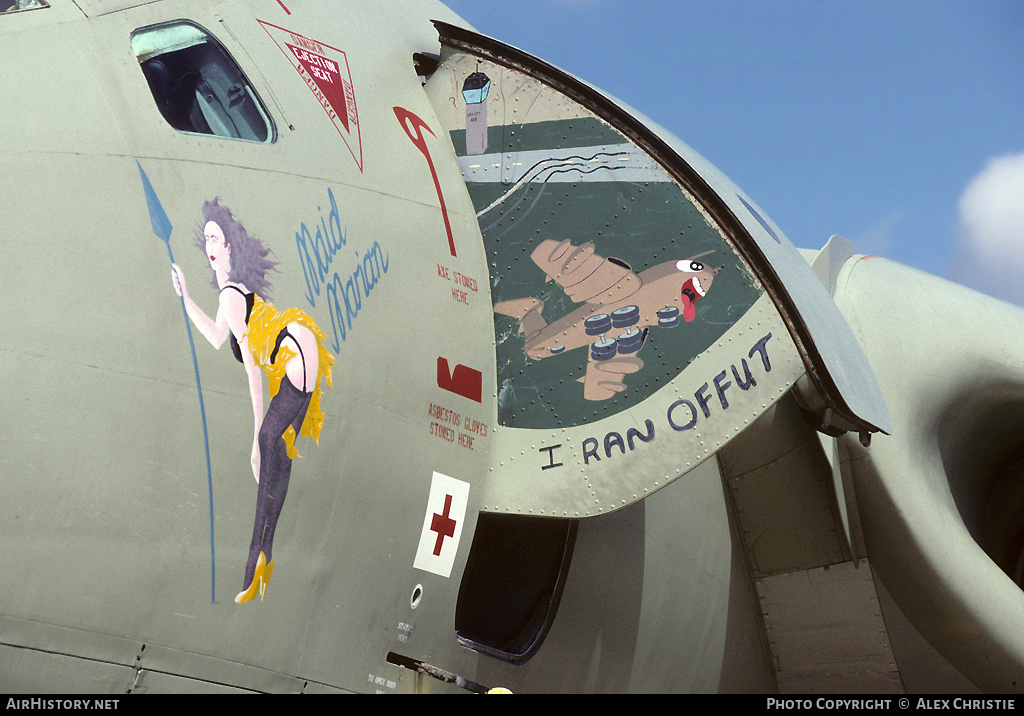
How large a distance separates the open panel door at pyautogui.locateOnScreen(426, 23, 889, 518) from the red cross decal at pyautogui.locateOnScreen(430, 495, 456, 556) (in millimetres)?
331

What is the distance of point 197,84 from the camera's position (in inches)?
215

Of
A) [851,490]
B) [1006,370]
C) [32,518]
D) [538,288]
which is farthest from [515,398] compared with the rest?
[1006,370]

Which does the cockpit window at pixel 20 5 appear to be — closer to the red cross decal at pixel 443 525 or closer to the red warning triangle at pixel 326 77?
the red warning triangle at pixel 326 77

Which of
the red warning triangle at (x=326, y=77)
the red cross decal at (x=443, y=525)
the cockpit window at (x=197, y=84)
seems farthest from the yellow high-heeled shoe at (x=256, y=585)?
the red warning triangle at (x=326, y=77)

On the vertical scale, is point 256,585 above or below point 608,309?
below

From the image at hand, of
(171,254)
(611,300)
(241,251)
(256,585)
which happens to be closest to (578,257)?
(611,300)

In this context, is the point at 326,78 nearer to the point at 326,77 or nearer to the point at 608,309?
the point at 326,77

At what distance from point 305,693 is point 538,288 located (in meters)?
2.83

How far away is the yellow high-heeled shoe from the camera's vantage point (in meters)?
4.78

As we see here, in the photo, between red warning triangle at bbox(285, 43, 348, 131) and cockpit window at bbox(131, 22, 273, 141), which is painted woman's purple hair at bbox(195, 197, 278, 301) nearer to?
cockpit window at bbox(131, 22, 273, 141)

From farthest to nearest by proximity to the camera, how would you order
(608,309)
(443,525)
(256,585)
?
Answer: 1. (608,309)
2. (443,525)
3. (256,585)

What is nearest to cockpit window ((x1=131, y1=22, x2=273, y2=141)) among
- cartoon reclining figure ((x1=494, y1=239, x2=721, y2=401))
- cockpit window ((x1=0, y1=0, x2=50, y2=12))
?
cockpit window ((x1=0, y1=0, x2=50, y2=12))

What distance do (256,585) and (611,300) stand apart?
2819 mm
